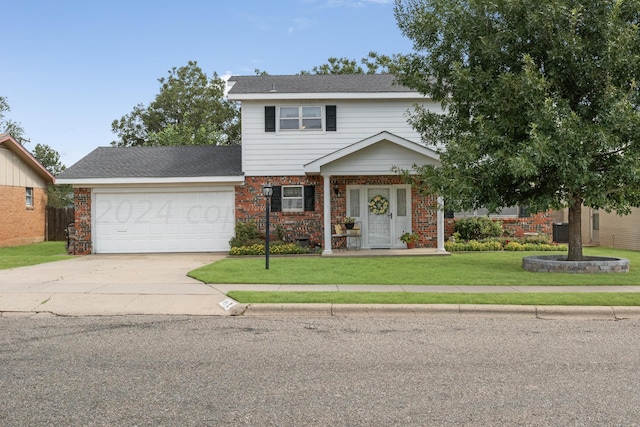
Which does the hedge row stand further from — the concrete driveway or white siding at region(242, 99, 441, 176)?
the concrete driveway

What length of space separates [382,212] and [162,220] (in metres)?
7.82

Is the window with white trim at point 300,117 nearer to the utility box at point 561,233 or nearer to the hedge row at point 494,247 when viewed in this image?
the hedge row at point 494,247

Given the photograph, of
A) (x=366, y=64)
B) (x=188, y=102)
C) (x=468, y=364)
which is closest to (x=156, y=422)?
(x=468, y=364)

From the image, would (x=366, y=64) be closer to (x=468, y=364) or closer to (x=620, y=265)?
(x=620, y=265)

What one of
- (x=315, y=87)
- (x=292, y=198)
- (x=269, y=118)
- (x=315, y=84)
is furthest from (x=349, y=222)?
(x=315, y=84)

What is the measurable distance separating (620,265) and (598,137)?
10.6 feet

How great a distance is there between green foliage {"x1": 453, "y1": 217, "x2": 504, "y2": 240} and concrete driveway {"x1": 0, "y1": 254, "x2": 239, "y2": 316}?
31.8ft

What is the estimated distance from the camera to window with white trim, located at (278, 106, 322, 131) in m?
18.7

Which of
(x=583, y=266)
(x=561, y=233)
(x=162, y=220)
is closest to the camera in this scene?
(x=583, y=266)

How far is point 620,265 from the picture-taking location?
1193cm

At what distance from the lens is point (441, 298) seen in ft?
28.8

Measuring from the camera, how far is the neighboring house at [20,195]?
23.4 m

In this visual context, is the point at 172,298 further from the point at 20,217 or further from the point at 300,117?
the point at 20,217

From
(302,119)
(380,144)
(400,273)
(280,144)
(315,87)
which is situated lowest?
(400,273)
